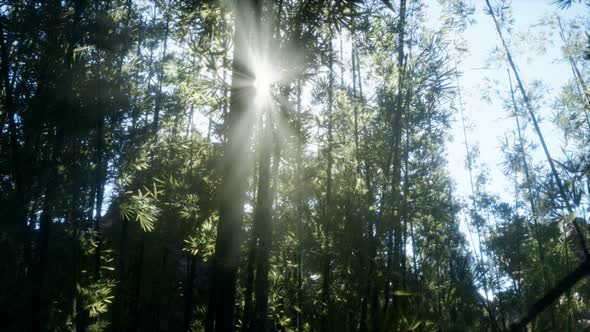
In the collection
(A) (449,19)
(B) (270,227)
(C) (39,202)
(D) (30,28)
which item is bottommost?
(B) (270,227)

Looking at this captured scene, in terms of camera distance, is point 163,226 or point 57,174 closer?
point 57,174

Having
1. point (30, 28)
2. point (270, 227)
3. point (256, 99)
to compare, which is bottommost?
point (270, 227)

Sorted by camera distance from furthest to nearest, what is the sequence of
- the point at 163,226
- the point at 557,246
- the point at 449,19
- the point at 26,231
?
the point at 557,246
the point at 163,226
the point at 449,19
the point at 26,231

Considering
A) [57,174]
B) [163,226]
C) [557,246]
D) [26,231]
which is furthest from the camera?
[557,246]

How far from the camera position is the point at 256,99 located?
402 centimetres

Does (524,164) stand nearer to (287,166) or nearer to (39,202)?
(287,166)

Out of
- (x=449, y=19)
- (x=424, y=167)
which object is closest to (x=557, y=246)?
(x=424, y=167)

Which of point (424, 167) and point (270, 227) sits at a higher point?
point (424, 167)

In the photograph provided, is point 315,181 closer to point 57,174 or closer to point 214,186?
point 214,186

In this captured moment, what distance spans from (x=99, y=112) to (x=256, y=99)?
240 cm

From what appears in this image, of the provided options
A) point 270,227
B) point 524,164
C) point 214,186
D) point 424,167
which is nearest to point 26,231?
point 214,186

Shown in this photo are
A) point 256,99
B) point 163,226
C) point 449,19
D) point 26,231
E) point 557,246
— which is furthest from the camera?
point 557,246

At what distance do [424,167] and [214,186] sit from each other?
2.96m

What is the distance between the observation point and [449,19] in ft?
19.3
